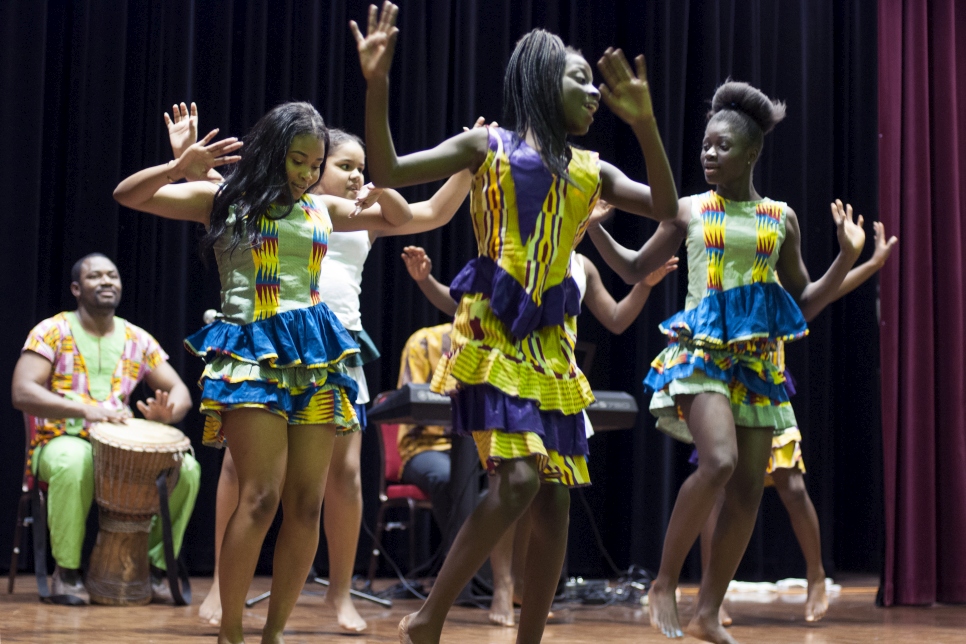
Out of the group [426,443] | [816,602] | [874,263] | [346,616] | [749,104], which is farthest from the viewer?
[426,443]

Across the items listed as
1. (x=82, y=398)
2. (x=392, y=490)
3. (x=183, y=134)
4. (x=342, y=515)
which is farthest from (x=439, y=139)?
(x=183, y=134)

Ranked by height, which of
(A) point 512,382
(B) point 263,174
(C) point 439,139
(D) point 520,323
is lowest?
(A) point 512,382

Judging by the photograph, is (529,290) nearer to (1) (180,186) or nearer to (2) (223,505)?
(1) (180,186)

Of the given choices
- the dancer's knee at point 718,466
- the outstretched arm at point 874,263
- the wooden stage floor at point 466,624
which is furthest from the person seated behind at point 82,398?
the outstretched arm at point 874,263

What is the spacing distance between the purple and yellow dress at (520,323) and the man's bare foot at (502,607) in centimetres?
179

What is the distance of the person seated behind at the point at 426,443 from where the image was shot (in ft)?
15.9

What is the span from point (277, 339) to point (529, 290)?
0.74m

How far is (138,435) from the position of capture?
15.3ft

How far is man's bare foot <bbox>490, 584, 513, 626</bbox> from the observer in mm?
4133

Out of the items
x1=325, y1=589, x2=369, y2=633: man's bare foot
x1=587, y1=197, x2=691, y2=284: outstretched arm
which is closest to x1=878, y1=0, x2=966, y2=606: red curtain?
x1=587, y1=197, x2=691, y2=284: outstretched arm

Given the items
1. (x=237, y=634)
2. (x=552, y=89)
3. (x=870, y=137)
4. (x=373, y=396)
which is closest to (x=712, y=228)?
(x=552, y=89)

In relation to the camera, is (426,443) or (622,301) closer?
(622,301)

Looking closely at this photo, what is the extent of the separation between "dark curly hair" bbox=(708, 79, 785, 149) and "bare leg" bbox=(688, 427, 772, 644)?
0.93m

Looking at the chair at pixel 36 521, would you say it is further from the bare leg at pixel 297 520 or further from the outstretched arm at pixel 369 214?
the outstretched arm at pixel 369 214
